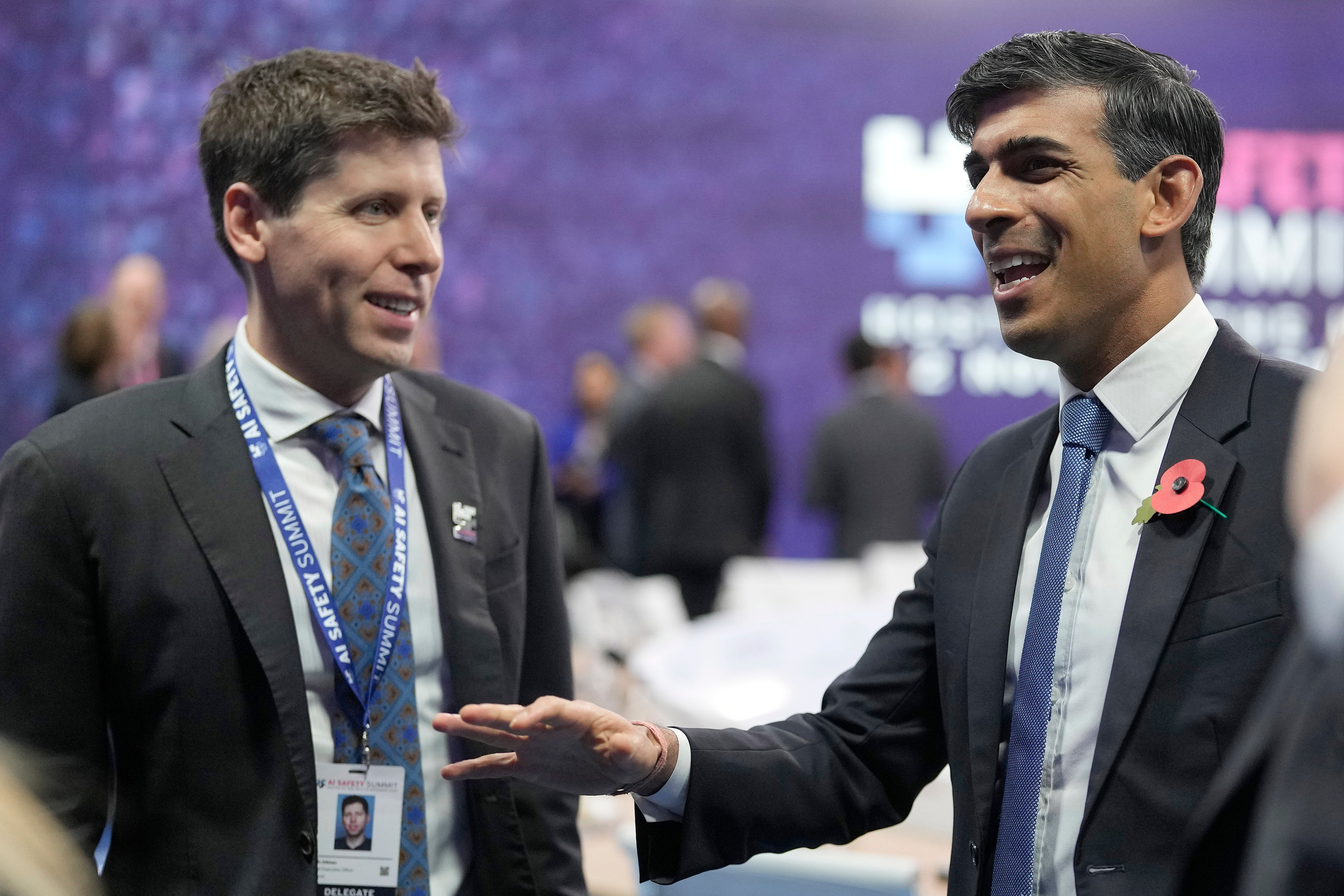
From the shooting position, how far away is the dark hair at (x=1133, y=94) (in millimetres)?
1695

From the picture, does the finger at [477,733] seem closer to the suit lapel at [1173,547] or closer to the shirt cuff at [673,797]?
the shirt cuff at [673,797]

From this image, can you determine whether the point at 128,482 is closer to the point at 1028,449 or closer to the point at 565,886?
the point at 565,886

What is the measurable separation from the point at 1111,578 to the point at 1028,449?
273mm

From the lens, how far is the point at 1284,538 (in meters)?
1.49

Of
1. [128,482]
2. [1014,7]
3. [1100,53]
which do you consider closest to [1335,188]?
[1014,7]

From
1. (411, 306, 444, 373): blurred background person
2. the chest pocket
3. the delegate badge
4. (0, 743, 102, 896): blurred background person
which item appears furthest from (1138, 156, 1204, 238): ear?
(411, 306, 444, 373): blurred background person

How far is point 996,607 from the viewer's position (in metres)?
1.67

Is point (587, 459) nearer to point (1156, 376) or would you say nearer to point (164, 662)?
point (164, 662)

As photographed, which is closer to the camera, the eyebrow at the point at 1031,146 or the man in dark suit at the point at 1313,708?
the man in dark suit at the point at 1313,708

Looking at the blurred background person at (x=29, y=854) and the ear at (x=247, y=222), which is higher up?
the ear at (x=247, y=222)

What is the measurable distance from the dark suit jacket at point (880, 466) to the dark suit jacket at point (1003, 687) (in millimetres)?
5097

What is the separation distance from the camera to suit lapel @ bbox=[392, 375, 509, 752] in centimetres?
187

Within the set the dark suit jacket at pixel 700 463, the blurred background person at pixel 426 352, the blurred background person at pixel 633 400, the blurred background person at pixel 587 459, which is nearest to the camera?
the blurred background person at pixel 426 352

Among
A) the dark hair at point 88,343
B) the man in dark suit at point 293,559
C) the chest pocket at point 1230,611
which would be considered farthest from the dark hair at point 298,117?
the dark hair at point 88,343
